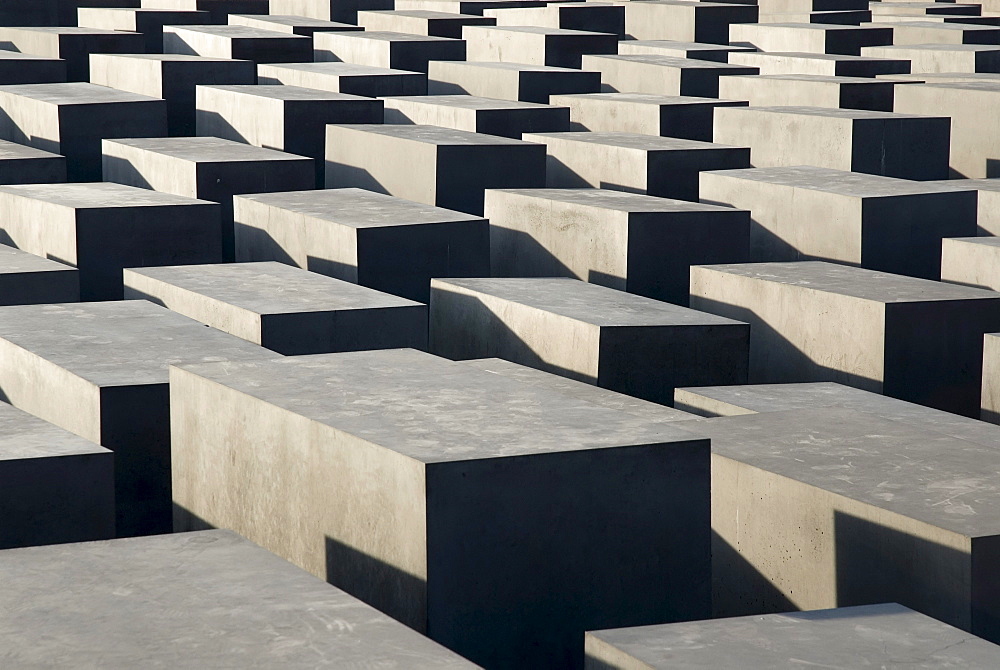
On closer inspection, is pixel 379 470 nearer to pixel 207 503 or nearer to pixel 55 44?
pixel 207 503

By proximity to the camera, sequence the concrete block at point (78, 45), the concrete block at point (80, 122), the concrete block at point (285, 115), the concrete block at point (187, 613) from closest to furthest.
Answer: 1. the concrete block at point (187, 613)
2. the concrete block at point (80, 122)
3. the concrete block at point (285, 115)
4. the concrete block at point (78, 45)

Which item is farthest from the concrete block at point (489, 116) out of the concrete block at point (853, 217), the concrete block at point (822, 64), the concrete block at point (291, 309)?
the concrete block at point (291, 309)

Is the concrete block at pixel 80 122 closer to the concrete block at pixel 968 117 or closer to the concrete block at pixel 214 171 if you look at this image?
the concrete block at pixel 214 171

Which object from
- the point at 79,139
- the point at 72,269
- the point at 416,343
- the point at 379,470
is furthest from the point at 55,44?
the point at 379,470

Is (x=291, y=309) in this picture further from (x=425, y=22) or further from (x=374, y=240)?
(x=425, y=22)

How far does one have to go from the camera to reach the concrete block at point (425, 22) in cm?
2547

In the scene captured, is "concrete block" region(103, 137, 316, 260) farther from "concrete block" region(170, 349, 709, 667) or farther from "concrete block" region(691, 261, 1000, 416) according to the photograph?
"concrete block" region(170, 349, 709, 667)

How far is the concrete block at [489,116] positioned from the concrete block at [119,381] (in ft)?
28.1

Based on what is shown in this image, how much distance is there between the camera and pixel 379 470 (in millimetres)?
5898

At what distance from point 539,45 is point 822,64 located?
4.27 meters

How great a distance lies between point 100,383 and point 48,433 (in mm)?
560

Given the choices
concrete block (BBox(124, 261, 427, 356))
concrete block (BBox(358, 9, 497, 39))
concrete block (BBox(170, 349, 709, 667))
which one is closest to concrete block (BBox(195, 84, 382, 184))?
concrete block (BBox(124, 261, 427, 356))

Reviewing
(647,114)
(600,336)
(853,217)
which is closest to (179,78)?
(647,114)

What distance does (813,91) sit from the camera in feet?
59.4
